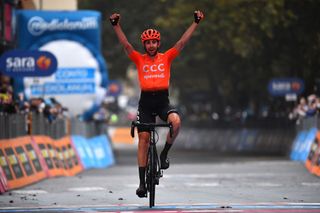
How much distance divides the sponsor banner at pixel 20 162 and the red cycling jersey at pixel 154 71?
5.11m

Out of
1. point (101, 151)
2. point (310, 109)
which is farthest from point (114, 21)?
point (101, 151)

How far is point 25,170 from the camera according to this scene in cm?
2150

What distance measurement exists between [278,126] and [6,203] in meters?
32.0

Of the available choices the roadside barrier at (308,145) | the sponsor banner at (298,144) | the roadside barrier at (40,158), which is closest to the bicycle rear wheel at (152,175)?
the roadside barrier at (40,158)

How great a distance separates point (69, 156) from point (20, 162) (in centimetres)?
785

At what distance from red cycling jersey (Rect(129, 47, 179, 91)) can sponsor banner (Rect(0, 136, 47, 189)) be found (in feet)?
16.8

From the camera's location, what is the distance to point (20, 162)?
21.2 meters

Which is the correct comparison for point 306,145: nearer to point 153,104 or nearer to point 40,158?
point 40,158

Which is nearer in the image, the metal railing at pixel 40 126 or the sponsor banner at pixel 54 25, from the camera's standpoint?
the metal railing at pixel 40 126

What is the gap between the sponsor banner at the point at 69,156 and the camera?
27612 mm

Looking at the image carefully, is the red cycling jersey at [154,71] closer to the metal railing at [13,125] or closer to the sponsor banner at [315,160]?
the metal railing at [13,125]

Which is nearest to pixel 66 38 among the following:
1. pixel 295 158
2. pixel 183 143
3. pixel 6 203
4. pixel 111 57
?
pixel 295 158

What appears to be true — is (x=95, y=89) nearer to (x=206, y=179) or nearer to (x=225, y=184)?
(x=206, y=179)

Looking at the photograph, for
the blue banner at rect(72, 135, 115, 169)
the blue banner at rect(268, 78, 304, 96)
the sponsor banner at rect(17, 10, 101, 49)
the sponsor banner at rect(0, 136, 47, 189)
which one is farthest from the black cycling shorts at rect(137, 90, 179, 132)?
the blue banner at rect(268, 78, 304, 96)
